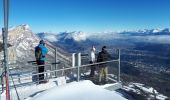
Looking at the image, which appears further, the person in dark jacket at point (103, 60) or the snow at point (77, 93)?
the person in dark jacket at point (103, 60)

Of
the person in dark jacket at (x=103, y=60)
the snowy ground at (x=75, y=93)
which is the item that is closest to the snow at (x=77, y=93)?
the snowy ground at (x=75, y=93)

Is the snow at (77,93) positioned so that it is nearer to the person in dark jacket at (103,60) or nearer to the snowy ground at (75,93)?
the snowy ground at (75,93)

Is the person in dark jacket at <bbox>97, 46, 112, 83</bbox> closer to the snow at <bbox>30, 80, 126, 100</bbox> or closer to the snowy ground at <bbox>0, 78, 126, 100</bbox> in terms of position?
the snowy ground at <bbox>0, 78, 126, 100</bbox>

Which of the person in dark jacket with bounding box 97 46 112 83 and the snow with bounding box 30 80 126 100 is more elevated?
the person in dark jacket with bounding box 97 46 112 83

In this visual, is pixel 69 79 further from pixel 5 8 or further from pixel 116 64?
pixel 5 8

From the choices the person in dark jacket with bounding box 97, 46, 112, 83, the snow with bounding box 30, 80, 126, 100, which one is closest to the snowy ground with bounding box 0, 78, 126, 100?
the snow with bounding box 30, 80, 126, 100

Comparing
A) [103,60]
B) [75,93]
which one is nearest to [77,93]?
[75,93]

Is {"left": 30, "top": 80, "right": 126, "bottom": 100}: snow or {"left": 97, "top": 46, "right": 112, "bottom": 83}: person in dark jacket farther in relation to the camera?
{"left": 97, "top": 46, "right": 112, "bottom": 83}: person in dark jacket

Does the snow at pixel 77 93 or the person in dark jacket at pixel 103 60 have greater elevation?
the person in dark jacket at pixel 103 60

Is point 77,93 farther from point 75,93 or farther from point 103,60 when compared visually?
point 103,60
